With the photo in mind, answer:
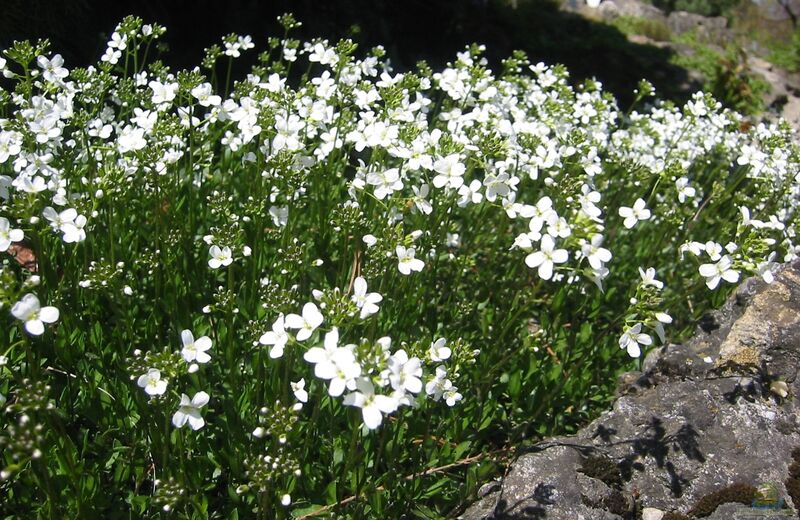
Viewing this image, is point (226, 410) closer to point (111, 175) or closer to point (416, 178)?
point (111, 175)

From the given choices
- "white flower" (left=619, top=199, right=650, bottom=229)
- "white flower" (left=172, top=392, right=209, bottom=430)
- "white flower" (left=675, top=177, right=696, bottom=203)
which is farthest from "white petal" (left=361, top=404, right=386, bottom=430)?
"white flower" (left=675, top=177, right=696, bottom=203)

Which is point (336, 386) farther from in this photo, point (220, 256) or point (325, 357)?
point (220, 256)

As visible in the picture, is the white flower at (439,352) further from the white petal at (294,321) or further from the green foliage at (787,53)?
the green foliage at (787,53)

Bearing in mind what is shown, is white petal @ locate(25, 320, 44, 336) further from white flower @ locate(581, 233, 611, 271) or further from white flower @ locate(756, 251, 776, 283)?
white flower @ locate(756, 251, 776, 283)

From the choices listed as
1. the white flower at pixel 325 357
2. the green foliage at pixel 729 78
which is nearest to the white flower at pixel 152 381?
the white flower at pixel 325 357

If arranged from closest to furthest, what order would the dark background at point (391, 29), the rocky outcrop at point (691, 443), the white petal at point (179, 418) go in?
the white petal at point (179, 418) → the rocky outcrop at point (691, 443) → the dark background at point (391, 29)

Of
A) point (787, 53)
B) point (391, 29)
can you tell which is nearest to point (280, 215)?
point (391, 29)
